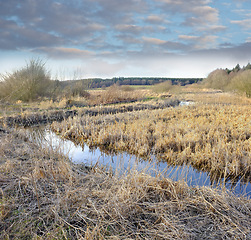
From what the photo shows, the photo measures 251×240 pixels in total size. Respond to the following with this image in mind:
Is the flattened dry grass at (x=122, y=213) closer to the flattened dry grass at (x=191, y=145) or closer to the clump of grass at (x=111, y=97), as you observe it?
the flattened dry grass at (x=191, y=145)

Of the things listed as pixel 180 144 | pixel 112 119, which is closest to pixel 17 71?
pixel 112 119

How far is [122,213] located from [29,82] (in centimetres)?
1547

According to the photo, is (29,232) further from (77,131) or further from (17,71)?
(17,71)

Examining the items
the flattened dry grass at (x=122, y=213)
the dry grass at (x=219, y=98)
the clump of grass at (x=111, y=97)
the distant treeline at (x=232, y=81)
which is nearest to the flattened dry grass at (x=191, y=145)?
the flattened dry grass at (x=122, y=213)

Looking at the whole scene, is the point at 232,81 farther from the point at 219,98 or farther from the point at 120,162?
the point at 120,162

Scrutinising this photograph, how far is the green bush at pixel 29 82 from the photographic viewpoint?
49.5 ft

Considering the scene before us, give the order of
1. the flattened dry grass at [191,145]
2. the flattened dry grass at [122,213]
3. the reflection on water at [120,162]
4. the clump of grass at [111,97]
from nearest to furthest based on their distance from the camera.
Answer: the flattened dry grass at [122,213] → the reflection on water at [120,162] → the flattened dry grass at [191,145] → the clump of grass at [111,97]

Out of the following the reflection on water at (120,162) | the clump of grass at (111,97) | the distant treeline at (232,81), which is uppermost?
the distant treeline at (232,81)

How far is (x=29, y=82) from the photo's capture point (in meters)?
15.4

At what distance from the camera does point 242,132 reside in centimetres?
663

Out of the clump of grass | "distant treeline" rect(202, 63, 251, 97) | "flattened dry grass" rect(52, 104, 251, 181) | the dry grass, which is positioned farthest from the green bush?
"distant treeline" rect(202, 63, 251, 97)

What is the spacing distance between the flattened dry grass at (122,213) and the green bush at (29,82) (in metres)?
13.8

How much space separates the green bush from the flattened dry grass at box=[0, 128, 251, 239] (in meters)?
13.8

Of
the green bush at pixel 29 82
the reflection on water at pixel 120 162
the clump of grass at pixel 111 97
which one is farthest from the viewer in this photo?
the clump of grass at pixel 111 97
